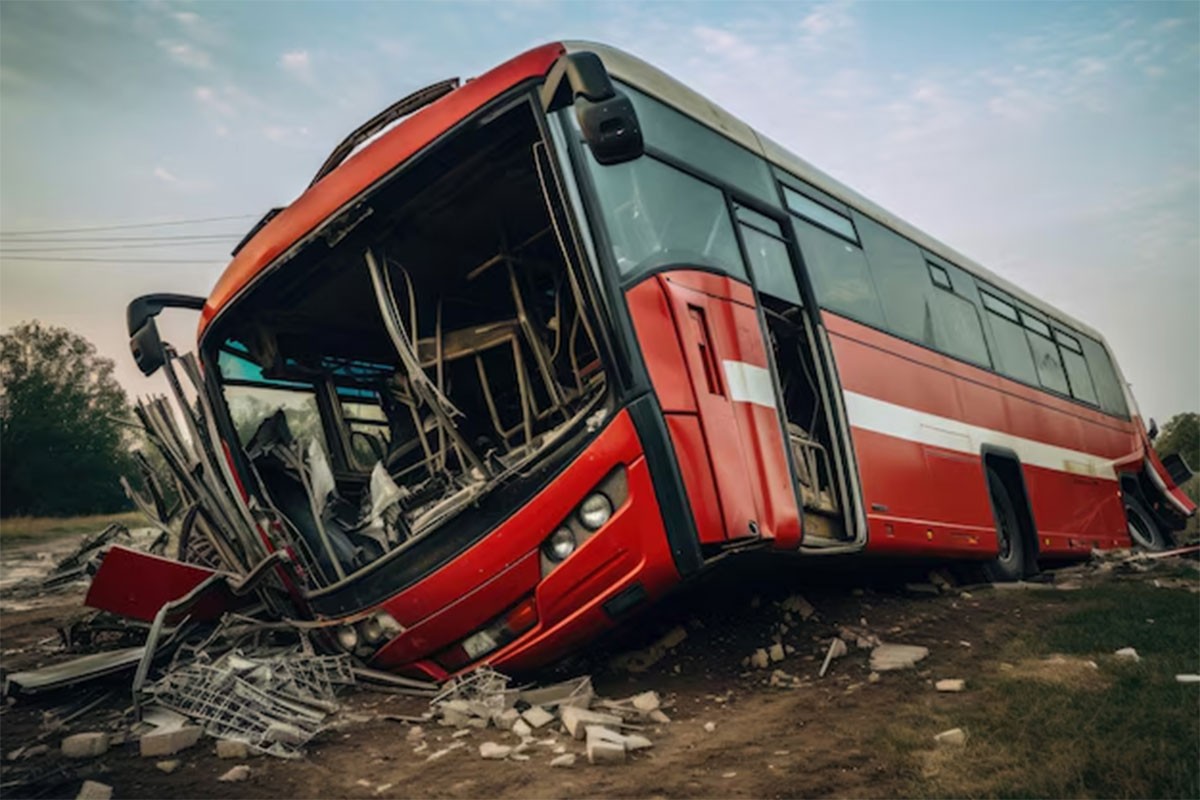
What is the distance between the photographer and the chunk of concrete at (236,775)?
327cm

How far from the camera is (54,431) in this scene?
138 feet

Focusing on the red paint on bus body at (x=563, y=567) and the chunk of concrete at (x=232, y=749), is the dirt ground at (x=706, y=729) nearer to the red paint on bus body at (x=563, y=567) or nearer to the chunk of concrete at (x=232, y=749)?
the chunk of concrete at (x=232, y=749)

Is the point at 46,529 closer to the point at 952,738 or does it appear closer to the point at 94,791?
the point at 94,791

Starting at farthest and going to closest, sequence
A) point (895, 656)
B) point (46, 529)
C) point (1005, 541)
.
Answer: point (46, 529) < point (1005, 541) < point (895, 656)

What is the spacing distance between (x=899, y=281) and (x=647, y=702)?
4.54m

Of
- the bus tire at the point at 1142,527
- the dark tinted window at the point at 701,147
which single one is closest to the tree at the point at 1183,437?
the bus tire at the point at 1142,527

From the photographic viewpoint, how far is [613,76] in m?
4.24

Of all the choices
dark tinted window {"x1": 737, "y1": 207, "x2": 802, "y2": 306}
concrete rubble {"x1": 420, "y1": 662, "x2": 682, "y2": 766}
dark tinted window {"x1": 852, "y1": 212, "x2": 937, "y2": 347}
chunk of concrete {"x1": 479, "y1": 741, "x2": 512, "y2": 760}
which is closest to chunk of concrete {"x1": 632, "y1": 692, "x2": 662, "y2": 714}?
concrete rubble {"x1": 420, "y1": 662, "x2": 682, "y2": 766}

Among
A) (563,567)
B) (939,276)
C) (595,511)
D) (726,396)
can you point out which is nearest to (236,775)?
(563,567)

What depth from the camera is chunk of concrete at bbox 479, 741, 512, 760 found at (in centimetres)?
A: 341

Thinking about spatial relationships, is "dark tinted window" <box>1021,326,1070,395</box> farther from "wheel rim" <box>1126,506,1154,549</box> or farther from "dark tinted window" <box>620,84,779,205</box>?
"dark tinted window" <box>620,84,779,205</box>

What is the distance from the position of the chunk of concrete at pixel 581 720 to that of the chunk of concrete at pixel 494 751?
0.28 m

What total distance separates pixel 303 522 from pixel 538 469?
205 cm

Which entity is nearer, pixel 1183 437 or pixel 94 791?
pixel 94 791
